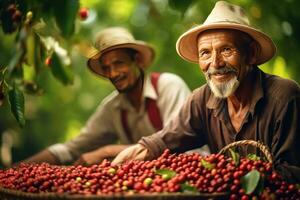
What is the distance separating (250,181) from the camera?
3295mm

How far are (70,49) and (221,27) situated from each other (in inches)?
72.4

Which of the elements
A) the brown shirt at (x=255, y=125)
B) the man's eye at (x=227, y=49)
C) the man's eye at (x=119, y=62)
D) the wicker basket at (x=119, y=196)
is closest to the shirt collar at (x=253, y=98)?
→ the brown shirt at (x=255, y=125)

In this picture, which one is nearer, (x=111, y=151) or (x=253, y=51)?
(x=253, y=51)

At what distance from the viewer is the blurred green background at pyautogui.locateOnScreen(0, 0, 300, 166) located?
3598 millimetres

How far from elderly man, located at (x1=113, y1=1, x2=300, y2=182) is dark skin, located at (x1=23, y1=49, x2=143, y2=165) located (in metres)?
0.78

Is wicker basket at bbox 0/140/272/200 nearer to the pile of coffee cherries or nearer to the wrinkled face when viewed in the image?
the pile of coffee cherries

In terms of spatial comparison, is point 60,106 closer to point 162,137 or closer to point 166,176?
point 162,137

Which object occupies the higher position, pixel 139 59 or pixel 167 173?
pixel 139 59

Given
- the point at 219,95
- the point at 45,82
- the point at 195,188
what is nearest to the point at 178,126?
the point at 219,95

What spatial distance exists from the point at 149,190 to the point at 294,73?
2677 mm

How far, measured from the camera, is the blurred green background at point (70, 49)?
3598 mm

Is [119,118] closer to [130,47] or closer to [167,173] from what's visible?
[130,47]

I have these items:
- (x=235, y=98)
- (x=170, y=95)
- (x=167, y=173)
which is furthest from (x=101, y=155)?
(x=167, y=173)

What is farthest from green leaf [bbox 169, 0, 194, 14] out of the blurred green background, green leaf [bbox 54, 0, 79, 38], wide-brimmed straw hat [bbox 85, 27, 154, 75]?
wide-brimmed straw hat [bbox 85, 27, 154, 75]
